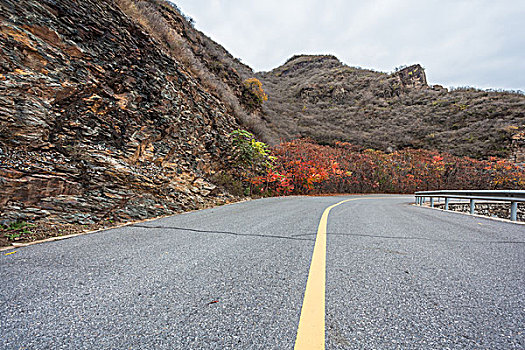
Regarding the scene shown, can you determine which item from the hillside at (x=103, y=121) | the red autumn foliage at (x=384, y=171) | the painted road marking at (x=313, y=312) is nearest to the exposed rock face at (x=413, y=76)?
the red autumn foliage at (x=384, y=171)

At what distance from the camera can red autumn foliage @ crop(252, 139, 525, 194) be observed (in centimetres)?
1638

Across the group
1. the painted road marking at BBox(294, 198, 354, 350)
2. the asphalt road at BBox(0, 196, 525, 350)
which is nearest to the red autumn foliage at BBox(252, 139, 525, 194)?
the asphalt road at BBox(0, 196, 525, 350)

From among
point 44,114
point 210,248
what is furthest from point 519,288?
point 44,114

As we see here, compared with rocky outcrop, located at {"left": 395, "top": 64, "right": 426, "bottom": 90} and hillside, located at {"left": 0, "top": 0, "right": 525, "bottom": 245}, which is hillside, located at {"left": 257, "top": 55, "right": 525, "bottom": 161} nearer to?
rocky outcrop, located at {"left": 395, "top": 64, "right": 426, "bottom": 90}

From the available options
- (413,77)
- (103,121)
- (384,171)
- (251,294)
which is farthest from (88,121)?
(413,77)

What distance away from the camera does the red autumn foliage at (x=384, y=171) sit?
1638cm

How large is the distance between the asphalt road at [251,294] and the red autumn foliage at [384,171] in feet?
40.7

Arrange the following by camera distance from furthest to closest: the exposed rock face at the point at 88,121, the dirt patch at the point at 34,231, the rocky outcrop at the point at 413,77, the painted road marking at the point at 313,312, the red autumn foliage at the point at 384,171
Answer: the rocky outcrop at the point at 413,77 < the red autumn foliage at the point at 384,171 < the exposed rock face at the point at 88,121 < the dirt patch at the point at 34,231 < the painted road marking at the point at 313,312

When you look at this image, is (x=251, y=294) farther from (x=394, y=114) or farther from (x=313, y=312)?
(x=394, y=114)

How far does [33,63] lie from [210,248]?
5.66 meters

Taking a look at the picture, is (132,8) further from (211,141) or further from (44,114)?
(44,114)

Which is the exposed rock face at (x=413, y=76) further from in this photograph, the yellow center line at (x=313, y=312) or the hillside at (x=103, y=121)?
the yellow center line at (x=313, y=312)

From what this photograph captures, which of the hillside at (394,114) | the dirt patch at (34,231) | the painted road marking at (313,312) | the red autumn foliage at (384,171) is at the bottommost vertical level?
the dirt patch at (34,231)

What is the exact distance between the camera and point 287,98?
41125mm
